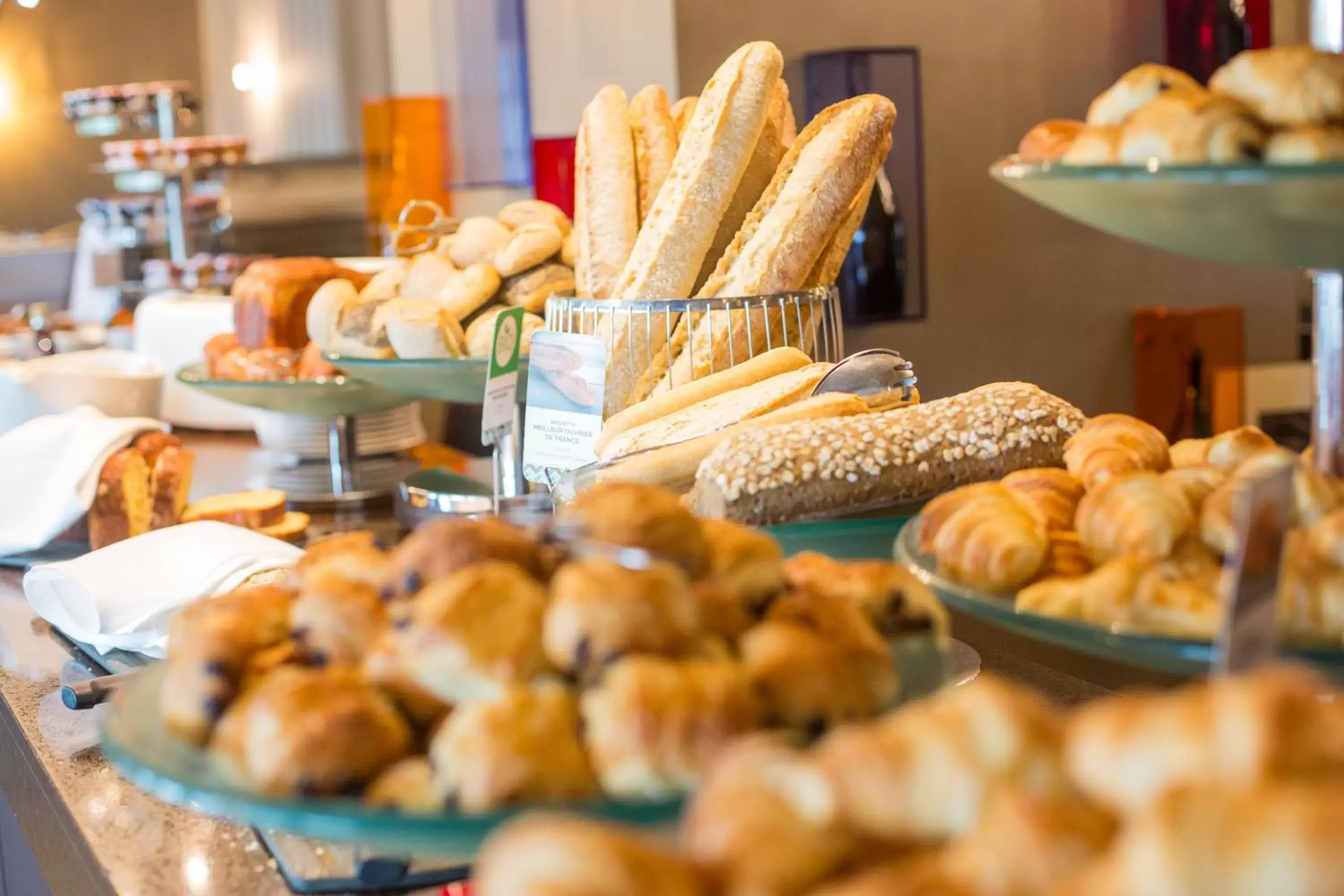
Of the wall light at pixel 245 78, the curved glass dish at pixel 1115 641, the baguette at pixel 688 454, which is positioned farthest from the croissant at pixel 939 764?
the wall light at pixel 245 78

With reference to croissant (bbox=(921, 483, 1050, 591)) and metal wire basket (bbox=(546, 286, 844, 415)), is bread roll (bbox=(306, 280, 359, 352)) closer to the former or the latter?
metal wire basket (bbox=(546, 286, 844, 415))

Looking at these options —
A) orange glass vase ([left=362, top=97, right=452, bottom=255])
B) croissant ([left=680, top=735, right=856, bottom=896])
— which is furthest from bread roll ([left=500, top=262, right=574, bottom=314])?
orange glass vase ([left=362, top=97, right=452, bottom=255])

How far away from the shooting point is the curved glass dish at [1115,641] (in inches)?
23.1

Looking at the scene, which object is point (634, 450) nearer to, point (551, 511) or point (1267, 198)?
point (551, 511)

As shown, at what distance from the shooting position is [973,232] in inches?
180

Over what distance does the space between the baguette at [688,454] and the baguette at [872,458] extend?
28 mm

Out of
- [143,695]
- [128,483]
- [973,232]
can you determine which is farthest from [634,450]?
[973,232]

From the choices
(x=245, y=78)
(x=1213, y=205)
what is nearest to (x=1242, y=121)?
(x=1213, y=205)

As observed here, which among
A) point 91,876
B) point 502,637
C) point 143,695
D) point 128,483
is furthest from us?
point 128,483

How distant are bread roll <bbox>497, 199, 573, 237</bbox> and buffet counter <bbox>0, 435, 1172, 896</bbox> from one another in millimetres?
773

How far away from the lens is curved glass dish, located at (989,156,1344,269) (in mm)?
614

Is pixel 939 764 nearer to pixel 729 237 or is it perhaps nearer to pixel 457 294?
pixel 729 237

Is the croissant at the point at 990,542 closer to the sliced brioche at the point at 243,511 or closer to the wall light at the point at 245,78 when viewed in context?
the sliced brioche at the point at 243,511

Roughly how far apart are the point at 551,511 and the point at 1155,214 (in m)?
1.00
